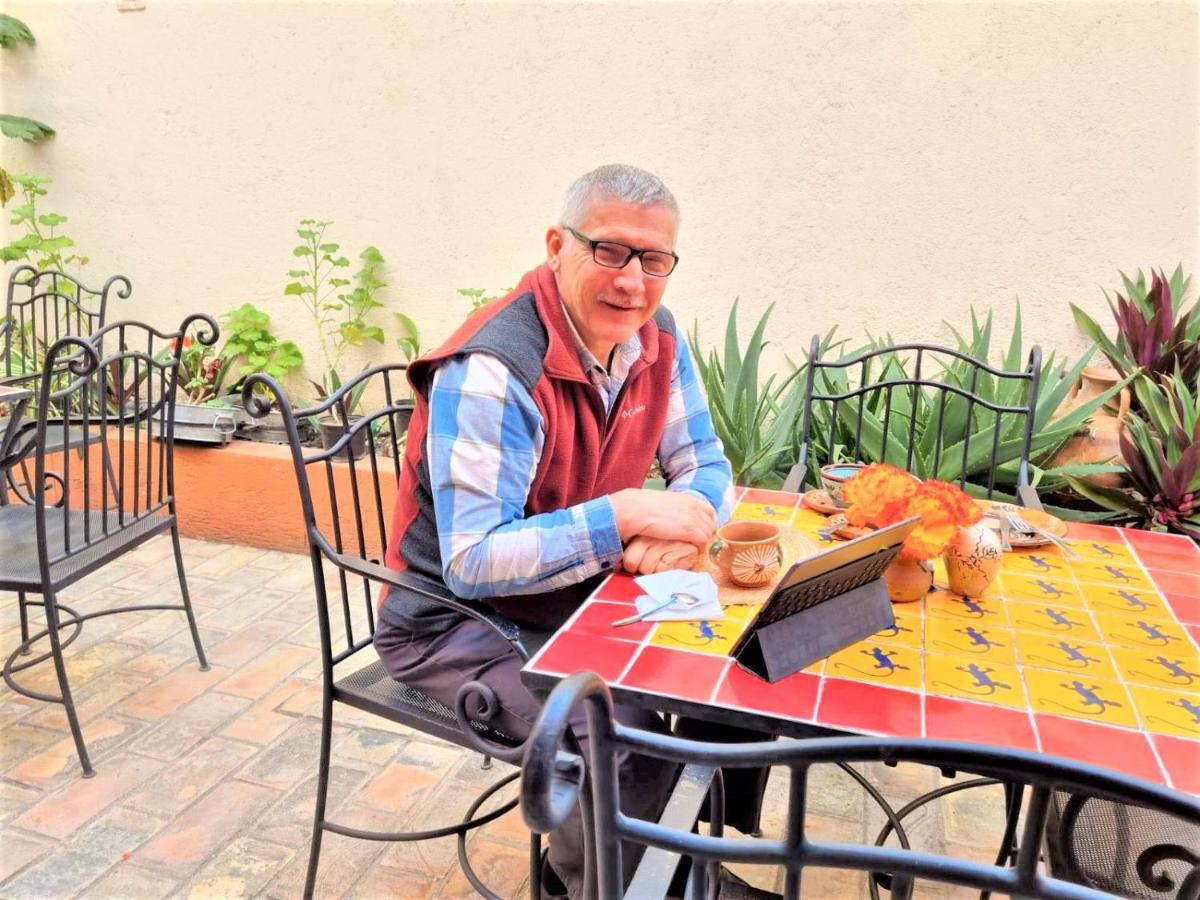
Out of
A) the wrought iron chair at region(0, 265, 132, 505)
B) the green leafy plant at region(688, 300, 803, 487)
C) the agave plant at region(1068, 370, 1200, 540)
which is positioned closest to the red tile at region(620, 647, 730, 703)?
the green leafy plant at region(688, 300, 803, 487)

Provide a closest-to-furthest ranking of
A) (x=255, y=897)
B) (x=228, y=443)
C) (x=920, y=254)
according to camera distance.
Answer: (x=255, y=897) → (x=920, y=254) → (x=228, y=443)

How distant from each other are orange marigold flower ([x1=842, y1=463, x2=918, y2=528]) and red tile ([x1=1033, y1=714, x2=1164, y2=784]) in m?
0.42

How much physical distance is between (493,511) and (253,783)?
1.31 metres

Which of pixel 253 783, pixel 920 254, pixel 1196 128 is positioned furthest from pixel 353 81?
pixel 1196 128

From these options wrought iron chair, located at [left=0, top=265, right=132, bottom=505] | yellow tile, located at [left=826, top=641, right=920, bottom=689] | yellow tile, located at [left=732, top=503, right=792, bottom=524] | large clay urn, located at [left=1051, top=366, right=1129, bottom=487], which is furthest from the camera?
wrought iron chair, located at [left=0, top=265, right=132, bottom=505]

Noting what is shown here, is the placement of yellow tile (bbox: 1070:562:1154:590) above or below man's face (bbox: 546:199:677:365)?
below

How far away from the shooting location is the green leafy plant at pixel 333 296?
431 cm

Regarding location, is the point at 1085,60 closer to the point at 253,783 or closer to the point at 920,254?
the point at 920,254

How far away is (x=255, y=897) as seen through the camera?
6.26 ft

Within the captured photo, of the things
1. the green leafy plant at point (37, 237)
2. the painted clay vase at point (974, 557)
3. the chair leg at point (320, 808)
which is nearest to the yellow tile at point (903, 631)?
the painted clay vase at point (974, 557)

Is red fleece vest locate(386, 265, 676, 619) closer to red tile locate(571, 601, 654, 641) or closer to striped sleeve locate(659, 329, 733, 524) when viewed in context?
striped sleeve locate(659, 329, 733, 524)

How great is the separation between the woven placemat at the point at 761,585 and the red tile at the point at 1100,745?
397 millimetres

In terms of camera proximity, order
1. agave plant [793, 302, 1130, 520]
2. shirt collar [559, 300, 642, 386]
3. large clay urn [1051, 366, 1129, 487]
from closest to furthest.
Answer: shirt collar [559, 300, 642, 386] → agave plant [793, 302, 1130, 520] → large clay urn [1051, 366, 1129, 487]

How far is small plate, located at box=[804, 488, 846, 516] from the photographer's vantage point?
6.23 ft
